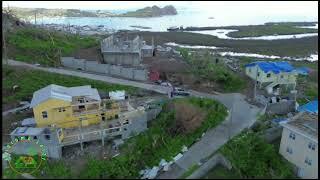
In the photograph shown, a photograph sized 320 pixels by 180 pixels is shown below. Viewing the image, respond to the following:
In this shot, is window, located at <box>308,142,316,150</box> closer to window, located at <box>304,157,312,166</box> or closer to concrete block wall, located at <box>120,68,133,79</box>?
window, located at <box>304,157,312,166</box>

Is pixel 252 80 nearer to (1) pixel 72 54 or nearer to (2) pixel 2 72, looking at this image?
(1) pixel 72 54

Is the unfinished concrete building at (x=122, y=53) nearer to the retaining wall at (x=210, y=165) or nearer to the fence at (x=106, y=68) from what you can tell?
the fence at (x=106, y=68)

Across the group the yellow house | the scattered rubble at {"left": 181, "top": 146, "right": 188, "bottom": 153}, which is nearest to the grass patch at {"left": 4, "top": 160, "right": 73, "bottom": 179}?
the yellow house

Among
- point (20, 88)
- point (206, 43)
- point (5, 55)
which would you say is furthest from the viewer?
point (206, 43)

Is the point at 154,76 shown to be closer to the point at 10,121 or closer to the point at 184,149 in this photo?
the point at 184,149

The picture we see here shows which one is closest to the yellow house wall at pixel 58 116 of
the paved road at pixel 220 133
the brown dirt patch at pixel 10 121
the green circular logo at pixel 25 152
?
the green circular logo at pixel 25 152

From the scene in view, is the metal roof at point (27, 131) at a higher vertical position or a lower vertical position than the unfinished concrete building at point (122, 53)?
lower

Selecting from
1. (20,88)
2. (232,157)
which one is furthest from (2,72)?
(232,157)
